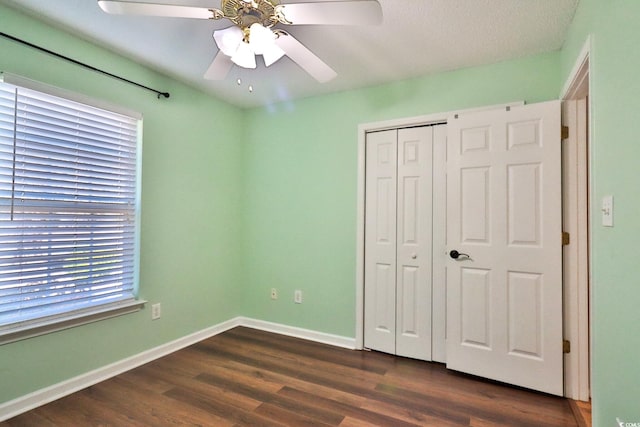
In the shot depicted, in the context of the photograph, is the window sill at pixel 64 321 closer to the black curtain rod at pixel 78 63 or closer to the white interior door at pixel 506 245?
the black curtain rod at pixel 78 63

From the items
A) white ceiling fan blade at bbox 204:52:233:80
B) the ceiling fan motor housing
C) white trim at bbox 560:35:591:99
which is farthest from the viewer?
white ceiling fan blade at bbox 204:52:233:80

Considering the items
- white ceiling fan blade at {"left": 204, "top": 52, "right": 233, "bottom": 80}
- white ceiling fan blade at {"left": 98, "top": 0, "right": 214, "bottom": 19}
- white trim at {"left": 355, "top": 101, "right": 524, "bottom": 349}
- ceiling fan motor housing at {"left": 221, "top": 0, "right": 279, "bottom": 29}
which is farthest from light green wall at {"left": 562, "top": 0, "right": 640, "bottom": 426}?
white ceiling fan blade at {"left": 204, "top": 52, "right": 233, "bottom": 80}

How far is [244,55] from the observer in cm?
168

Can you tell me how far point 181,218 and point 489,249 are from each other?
2.61 m

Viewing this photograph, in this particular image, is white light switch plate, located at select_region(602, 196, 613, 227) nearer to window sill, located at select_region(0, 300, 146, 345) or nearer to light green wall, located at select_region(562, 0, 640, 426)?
light green wall, located at select_region(562, 0, 640, 426)

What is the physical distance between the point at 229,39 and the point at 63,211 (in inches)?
63.0

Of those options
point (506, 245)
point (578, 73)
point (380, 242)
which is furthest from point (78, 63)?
point (506, 245)

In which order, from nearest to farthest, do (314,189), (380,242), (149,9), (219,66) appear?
(149,9) < (219,66) < (380,242) < (314,189)

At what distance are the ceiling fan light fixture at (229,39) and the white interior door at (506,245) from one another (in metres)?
1.68

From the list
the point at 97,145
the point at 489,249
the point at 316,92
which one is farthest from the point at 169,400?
the point at 316,92

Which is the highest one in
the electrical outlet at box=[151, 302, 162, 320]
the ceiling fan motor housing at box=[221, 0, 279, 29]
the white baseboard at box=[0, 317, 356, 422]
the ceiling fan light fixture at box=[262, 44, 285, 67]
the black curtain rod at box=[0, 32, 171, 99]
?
the black curtain rod at box=[0, 32, 171, 99]

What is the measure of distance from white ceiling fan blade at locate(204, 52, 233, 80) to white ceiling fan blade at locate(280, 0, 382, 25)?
1.72 ft

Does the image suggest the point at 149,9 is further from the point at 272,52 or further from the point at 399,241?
the point at 399,241

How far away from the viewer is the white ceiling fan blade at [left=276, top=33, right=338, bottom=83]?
159 cm
